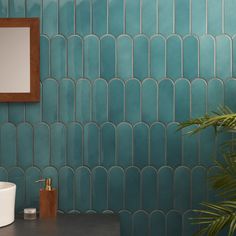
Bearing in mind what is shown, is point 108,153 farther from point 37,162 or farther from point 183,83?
point 183,83

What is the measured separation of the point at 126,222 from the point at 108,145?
0.34 meters

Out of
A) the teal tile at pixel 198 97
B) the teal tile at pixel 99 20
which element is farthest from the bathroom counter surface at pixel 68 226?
the teal tile at pixel 99 20

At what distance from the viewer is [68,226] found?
176 cm

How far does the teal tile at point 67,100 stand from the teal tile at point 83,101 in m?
0.02

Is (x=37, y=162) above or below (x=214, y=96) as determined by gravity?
below

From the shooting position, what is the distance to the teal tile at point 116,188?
6.63 ft

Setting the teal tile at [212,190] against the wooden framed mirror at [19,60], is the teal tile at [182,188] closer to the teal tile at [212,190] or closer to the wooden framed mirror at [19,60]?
the teal tile at [212,190]

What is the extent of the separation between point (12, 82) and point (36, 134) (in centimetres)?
24

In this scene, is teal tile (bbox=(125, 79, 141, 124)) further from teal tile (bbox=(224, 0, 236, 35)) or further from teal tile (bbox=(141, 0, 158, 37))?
teal tile (bbox=(224, 0, 236, 35))

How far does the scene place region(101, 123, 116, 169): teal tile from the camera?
6.61 ft

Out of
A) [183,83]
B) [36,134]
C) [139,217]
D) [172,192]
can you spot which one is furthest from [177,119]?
[36,134]

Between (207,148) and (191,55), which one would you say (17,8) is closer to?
(191,55)

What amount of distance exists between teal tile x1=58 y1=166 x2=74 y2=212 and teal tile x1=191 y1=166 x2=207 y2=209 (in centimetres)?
52

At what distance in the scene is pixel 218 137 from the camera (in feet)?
6.59
